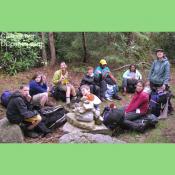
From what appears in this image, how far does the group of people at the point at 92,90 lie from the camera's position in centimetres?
845

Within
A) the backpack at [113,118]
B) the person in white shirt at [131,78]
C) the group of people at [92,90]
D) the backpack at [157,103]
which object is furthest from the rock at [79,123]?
the person in white shirt at [131,78]

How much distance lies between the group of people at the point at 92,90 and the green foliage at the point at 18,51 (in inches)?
140

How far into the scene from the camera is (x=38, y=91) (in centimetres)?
1009

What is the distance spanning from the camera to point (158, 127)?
9.30 metres

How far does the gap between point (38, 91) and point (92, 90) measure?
1.72 meters

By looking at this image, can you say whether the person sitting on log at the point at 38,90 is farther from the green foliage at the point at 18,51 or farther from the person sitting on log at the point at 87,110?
the green foliage at the point at 18,51

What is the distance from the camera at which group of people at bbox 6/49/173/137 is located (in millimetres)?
8453

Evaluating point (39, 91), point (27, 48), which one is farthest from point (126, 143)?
point (27, 48)

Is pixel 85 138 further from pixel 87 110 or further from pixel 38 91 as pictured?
pixel 38 91

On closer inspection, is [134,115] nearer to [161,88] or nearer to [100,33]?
[161,88]

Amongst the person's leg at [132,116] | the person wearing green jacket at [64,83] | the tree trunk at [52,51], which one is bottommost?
the person's leg at [132,116]

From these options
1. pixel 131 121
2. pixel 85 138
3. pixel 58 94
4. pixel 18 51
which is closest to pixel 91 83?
pixel 58 94

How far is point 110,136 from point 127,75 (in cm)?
369

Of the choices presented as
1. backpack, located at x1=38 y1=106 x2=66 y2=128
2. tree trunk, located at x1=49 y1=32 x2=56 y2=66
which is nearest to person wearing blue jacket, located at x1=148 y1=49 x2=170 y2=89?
backpack, located at x1=38 y1=106 x2=66 y2=128
